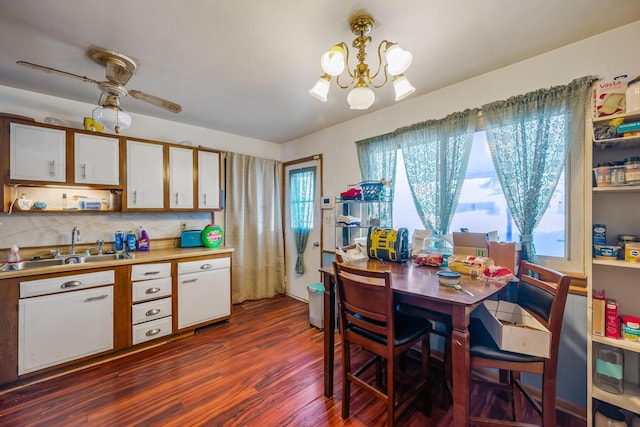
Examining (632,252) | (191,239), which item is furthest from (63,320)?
(632,252)

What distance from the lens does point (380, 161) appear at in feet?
9.14

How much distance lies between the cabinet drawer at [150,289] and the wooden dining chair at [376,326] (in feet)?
6.51

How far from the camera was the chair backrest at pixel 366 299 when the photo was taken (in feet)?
4.41

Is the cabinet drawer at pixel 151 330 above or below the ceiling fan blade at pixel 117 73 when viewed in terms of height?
below

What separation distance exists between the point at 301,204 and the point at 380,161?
1.51 m

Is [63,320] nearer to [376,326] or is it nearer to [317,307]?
[317,307]

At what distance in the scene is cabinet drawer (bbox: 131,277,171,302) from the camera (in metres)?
2.42

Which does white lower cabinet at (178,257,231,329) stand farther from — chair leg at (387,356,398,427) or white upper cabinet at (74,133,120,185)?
chair leg at (387,356,398,427)

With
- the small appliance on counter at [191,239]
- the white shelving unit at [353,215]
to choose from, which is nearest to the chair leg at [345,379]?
the white shelving unit at [353,215]

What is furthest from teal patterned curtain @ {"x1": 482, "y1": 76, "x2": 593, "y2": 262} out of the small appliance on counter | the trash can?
the small appliance on counter

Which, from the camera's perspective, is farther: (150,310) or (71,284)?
(150,310)

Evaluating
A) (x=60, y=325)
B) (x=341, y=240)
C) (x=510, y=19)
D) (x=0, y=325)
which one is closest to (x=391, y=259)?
(x=341, y=240)

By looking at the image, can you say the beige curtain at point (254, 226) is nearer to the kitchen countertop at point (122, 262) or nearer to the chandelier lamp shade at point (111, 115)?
the kitchen countertop at point (122, 262)

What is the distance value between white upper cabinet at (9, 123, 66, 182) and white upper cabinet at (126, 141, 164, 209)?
0.51m
